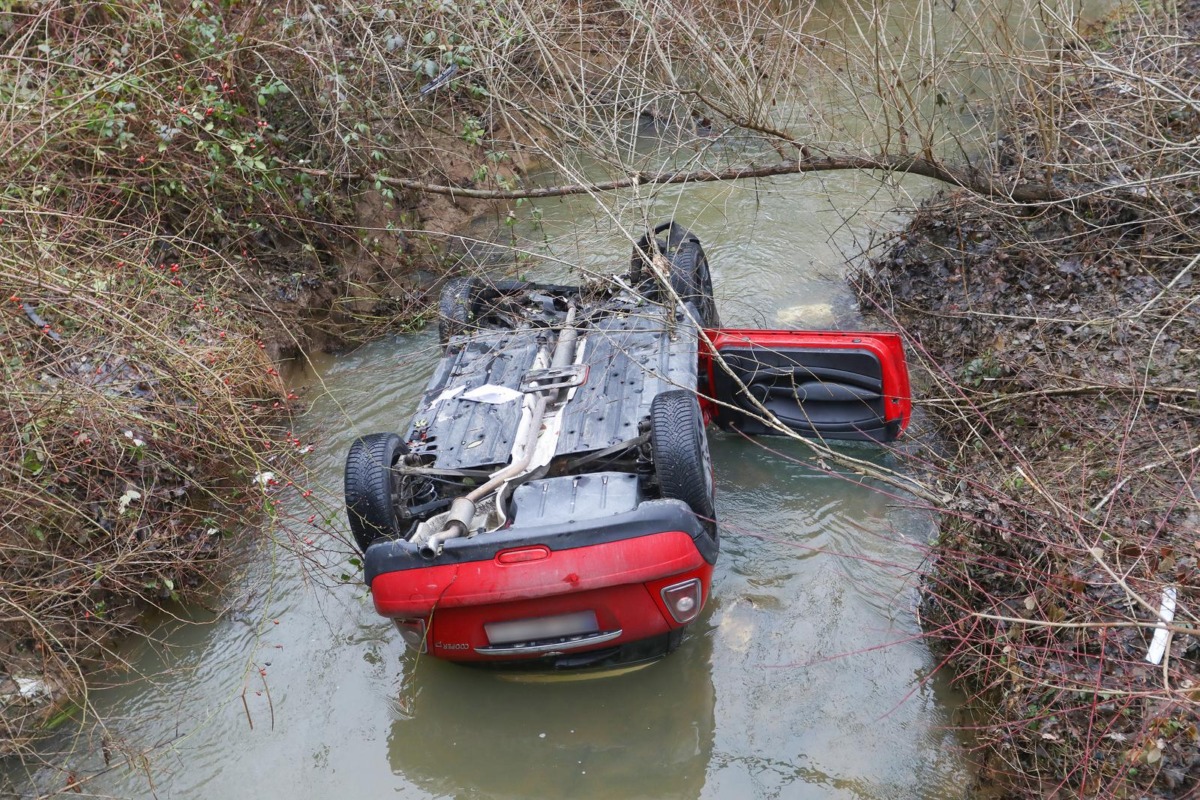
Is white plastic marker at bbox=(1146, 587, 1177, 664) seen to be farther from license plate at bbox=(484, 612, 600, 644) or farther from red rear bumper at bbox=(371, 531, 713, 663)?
license plate at bbox=(484, 612, 600, 644)

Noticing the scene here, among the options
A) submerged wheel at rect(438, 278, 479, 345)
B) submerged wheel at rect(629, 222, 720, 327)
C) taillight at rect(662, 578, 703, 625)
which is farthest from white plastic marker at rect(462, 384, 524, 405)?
taillight at rect(662, 578, 703, 625)

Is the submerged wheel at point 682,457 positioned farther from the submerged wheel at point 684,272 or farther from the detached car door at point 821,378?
the submerged wheel at point 684,272

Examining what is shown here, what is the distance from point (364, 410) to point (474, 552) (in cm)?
325

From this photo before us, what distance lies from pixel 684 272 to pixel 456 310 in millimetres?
1529

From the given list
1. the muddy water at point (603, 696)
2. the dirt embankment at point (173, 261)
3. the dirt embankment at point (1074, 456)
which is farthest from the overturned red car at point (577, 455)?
the dirt embankment at point (173, 261)

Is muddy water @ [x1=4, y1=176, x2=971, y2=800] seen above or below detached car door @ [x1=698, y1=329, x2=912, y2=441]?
below

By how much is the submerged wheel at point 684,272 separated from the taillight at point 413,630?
253 cm

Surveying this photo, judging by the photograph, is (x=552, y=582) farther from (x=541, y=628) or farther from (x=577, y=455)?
(x=577, y=455)

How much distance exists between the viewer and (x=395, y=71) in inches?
296

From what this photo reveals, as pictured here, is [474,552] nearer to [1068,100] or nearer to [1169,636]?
[1169,636]

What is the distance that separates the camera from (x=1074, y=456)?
4.65 m

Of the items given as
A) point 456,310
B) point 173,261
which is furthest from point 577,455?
point 173,261

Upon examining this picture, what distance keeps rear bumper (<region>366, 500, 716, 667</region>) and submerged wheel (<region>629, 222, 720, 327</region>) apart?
2107 mm

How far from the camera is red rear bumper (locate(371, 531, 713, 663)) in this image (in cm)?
383
